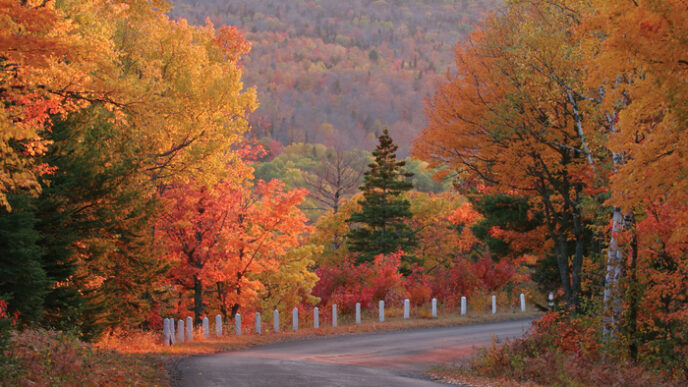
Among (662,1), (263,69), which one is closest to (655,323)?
(662,1)

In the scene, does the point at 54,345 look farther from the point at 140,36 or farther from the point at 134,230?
the point at 140,36

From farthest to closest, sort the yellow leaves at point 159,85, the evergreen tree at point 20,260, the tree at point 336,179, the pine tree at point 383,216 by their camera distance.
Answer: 1. the tree at point 336,179
2. the pine tree at point 383,216
3. the evergreen tree at point 20,260
4. the yellow leaves at point 159,85

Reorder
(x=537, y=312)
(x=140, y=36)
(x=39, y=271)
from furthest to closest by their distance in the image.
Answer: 1. (x=537, y=312)
2. (x=140, y=36)
3. (x=39, y=271)

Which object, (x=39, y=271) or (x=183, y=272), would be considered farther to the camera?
(x=183, y=272)

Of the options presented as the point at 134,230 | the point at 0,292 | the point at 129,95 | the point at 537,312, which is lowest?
the point at 537,312

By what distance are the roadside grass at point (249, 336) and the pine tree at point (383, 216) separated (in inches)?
347

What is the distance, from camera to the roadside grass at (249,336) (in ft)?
55.6

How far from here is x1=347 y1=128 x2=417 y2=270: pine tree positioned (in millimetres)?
39594

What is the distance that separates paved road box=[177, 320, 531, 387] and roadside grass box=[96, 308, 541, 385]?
922 millimetres

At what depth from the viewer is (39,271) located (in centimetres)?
1312

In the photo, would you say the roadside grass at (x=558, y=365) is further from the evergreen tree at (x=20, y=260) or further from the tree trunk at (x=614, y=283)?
the evergreen tree at (x=20, y=260)

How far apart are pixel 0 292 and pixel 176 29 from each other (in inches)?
494

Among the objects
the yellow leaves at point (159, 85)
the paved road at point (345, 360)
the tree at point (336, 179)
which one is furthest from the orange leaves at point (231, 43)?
the tree at point (336, 179)

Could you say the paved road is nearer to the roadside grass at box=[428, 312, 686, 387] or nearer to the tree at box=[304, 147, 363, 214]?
the roadside grass at box=[428, 312, 686, 387]
